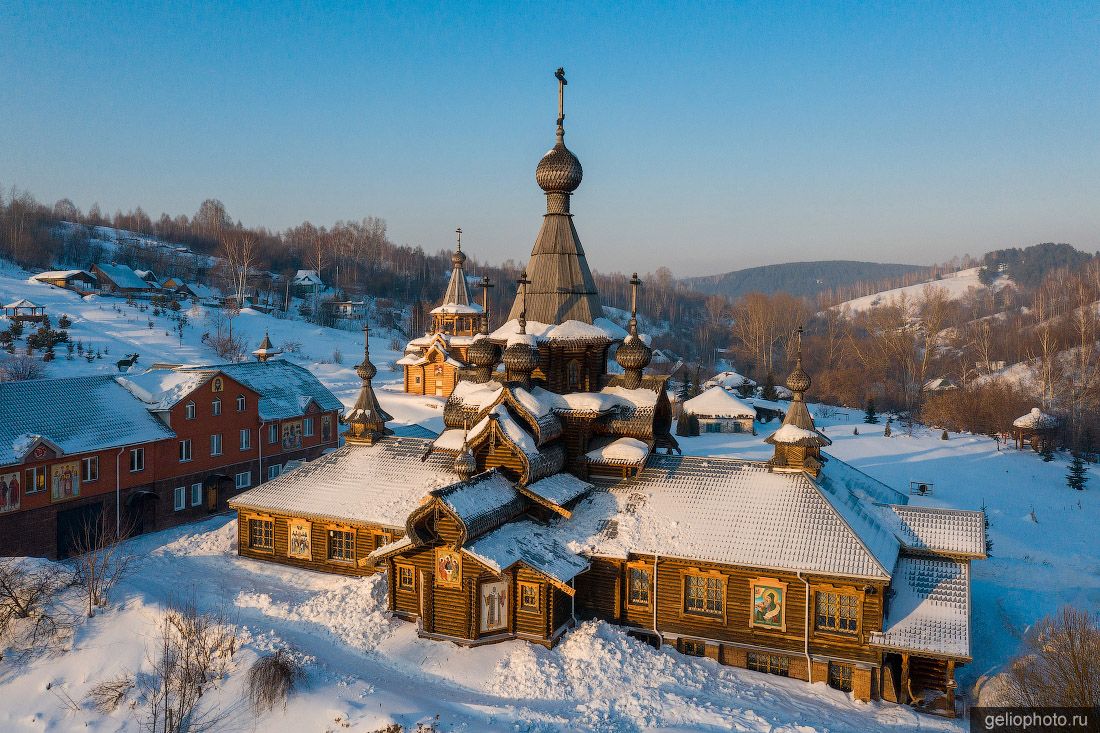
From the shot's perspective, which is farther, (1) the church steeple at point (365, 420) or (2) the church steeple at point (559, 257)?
(1) the church steeple at point (365, 420)

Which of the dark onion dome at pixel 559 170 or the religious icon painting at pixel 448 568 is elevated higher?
the dark onion dome at pixel 559 170

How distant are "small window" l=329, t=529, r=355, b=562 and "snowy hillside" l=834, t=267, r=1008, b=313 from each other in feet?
442

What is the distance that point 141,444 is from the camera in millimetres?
22781

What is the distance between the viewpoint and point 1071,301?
8894 centimetres

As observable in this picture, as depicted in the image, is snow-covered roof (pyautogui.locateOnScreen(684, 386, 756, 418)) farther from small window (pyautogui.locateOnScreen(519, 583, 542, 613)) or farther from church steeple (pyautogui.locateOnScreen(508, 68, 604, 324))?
small window (pyautogui.locateOnScreen(519, 583, 542, 613))

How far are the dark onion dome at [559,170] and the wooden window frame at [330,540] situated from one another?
34.2 ft

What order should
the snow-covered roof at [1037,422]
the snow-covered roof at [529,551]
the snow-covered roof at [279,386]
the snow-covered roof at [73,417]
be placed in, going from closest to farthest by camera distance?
the snow-covered roof at [529,551] < the snow-covered roof at [73,417] < the snow-covered roof at [279,386] < the snow-covered roof at [1037,422]

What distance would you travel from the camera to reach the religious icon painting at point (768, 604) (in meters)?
14.6

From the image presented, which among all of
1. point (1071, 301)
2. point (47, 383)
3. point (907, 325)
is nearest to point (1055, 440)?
point (907, 325)

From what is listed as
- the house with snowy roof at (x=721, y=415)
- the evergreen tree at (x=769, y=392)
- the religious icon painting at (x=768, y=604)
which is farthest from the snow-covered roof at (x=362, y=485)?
the evergreen tree at (x=769, y=392)

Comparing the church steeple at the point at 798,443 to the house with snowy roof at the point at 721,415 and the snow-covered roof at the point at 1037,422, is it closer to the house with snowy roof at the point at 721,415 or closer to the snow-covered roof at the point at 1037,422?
the house with snowy roof at the point at 721,415

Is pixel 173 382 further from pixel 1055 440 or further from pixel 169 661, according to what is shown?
pixel 1055 440

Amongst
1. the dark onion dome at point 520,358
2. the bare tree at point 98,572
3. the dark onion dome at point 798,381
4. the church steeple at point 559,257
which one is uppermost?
the church steeple at point 559,257

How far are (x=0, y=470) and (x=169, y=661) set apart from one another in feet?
32.5
